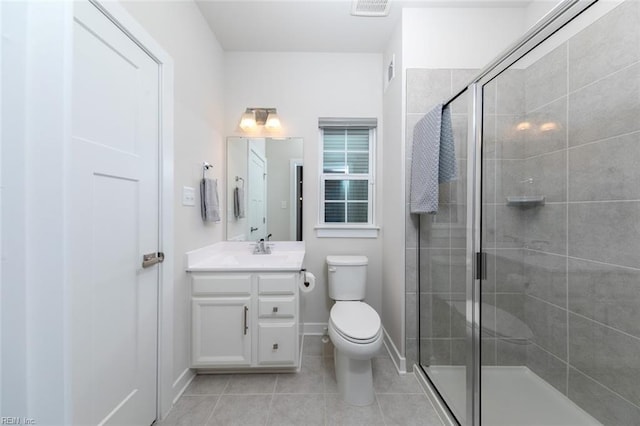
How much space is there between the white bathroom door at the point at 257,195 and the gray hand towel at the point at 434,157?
4.46 feet

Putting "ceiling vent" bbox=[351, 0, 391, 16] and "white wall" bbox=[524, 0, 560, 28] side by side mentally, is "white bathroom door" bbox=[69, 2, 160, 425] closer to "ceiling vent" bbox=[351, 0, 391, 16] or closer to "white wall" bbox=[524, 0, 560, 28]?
"ceiling vent" bbox=[351, 0, 391, 16]

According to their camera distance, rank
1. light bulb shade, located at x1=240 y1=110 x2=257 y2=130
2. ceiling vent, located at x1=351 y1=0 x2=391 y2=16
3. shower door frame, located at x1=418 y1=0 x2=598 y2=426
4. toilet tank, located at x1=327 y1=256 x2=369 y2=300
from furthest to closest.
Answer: light bulb shade, located at x1=240 y1=110 x2=257 y2=130, toilet tank, located at x1=327 y1=256 x2=369 y2=300, ceiling vent, located at x1=351 y1=0 x2=391 y2=16, shower door frame, located at x1=418 y1=0 x2=598 y2=426

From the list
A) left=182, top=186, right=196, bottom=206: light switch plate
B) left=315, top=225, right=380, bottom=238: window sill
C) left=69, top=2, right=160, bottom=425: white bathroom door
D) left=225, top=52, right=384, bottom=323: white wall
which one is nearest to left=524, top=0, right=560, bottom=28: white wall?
left=225, top=52, right=384, bottom=323: white wall

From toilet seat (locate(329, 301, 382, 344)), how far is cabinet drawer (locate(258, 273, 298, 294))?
1.15 ft

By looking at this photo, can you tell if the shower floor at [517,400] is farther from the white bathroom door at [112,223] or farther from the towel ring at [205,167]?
the towel ring at [205,167]

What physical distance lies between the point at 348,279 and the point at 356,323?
0.57m

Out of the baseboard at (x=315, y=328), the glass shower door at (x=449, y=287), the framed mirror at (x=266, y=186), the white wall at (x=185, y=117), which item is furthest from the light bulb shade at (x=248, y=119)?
the baseboard at (x=315, y=328)

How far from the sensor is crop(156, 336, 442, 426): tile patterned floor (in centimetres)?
134

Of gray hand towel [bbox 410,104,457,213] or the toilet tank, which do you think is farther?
the toilet tank

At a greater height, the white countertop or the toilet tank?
the white countertop

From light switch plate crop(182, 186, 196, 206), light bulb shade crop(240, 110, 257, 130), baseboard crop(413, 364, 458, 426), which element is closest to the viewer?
baseboard crop(413, 364, 458, 426)

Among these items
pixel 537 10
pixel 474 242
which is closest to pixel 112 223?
pixel 474 242

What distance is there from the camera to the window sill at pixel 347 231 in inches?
90.1

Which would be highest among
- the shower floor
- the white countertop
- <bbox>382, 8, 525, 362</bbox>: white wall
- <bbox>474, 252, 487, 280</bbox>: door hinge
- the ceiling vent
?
the ceiling vent
